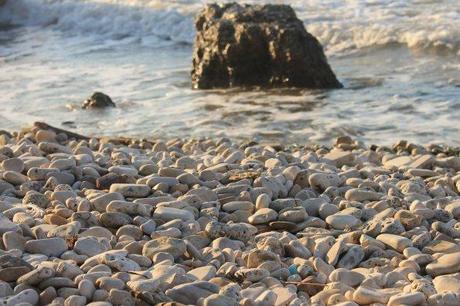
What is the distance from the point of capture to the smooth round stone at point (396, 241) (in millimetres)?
3470

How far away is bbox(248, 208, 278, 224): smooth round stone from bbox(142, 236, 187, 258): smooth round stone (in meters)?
0.48

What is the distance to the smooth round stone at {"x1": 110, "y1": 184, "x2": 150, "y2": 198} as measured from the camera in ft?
13.0

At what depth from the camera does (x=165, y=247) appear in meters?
3.34

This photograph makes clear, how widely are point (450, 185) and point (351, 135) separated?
85.0 inches

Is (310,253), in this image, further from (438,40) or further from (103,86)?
(438,40)

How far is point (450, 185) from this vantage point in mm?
4535

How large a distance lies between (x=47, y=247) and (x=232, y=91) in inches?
211

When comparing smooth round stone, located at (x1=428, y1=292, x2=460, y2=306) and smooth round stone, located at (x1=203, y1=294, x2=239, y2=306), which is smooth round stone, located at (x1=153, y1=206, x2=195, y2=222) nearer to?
smooth round stone, located at (x1=203, y1=294, x2=239, y2=306)

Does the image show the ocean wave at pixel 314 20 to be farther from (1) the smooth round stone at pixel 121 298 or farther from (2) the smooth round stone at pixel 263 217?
(1) the smooth round stone at pixel 121 298

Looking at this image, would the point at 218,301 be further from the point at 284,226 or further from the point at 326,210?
the point at 326,210

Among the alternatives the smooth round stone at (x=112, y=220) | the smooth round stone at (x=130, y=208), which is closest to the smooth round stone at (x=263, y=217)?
the smooth round stone at (x=130, y=208)

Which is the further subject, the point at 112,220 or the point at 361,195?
the point at 361,195

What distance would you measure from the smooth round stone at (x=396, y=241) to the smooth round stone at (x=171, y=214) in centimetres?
79

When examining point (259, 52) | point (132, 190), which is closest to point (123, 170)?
point (132, 190)
